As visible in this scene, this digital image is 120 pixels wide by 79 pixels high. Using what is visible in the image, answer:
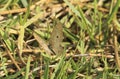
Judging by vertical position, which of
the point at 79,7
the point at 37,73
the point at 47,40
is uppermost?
the point at 79,7

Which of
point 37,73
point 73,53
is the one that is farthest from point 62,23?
point 37,73

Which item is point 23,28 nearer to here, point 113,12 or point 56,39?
point 56,39

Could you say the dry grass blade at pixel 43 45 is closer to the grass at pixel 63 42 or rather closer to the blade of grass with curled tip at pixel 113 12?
the grass at pixel 63 42

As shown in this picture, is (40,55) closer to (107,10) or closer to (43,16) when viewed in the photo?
(43,16)

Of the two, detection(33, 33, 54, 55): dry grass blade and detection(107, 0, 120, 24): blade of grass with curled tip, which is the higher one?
detection(107, 0, 120, 24): blade of grass with curled tip

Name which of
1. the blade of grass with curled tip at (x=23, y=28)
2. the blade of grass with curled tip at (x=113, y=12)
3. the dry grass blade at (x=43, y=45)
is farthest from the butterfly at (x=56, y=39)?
the blade of grass with curled tip at (x=113, y=12)

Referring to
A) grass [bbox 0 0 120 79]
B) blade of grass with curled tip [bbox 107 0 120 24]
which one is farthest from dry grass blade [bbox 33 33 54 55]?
blade of grass with curled tip [bbox 107 0 120 24]

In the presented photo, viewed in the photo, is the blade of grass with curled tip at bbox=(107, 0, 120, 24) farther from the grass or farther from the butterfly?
the butterfly
